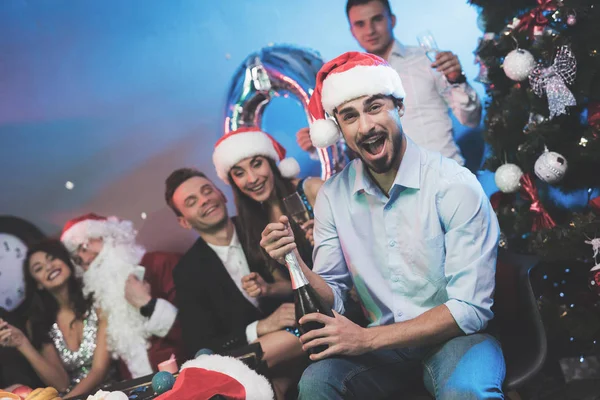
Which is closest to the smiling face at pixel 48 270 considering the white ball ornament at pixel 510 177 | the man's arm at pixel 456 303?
the man's arm at pixel 456 303

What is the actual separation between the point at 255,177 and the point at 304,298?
1.29 metres

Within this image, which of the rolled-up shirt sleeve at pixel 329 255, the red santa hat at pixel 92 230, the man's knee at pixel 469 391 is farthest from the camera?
the red santa hat at pixel 92 230

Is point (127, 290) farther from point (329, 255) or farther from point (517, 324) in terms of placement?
point (517, 324)

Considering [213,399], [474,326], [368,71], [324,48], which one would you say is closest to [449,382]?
[474,326]

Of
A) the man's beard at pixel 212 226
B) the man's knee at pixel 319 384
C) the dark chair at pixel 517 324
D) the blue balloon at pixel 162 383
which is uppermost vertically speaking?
the man's beard at pixel 212 226

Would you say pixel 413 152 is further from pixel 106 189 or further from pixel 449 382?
pixel 106 189

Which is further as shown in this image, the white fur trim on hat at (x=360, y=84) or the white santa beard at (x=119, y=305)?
the white santa beard at (x=119, y=305)

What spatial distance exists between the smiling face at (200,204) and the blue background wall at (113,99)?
Answer: 2.91 feet

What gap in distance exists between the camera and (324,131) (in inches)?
92.9

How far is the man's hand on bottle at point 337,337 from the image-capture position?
1947 mm

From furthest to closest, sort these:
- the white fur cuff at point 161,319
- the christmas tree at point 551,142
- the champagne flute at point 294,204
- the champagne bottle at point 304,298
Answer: the white fur cuff at point 161,319 < the christmas tree at point 551,142 < the champagne flute at point 294,204 < the champagne bottle at point 304,298

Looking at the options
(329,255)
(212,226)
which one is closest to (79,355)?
(212,226)

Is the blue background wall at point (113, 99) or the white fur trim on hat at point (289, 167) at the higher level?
the blue background wall at point (113, 99)

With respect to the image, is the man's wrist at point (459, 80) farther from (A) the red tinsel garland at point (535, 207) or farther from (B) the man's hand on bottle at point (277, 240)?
(B) the man's hand on bottle at point (277, 240)
